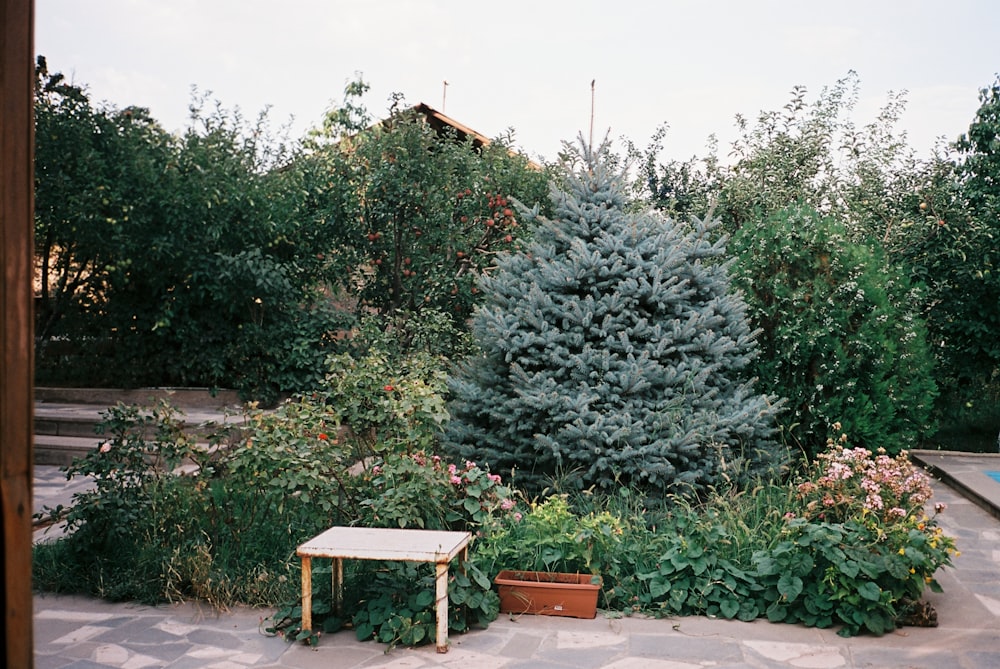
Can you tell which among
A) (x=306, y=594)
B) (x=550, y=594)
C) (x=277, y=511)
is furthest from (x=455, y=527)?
(x=277, y=511)

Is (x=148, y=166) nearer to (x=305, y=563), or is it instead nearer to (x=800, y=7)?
(x=305, y=563)

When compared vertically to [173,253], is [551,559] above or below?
below

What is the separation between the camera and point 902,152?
1116 centimetres

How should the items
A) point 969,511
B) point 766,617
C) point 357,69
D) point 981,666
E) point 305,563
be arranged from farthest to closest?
point 357,69 → point 969,511 → point 766,617 → point 305,563 → point 981,666

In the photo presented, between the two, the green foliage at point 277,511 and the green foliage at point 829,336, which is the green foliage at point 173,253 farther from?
the green foliage at point 829,336

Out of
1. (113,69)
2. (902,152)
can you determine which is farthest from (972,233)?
(113,69)

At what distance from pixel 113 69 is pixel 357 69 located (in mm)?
4048

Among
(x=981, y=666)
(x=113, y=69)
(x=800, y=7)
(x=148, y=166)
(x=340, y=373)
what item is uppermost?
(x=800, y=7)

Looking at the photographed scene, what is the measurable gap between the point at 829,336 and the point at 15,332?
23.1ft

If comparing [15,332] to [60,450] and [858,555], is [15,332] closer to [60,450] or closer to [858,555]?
[858,555]

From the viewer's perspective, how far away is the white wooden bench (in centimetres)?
426

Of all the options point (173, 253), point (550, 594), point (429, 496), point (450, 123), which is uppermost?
point (450, 123)

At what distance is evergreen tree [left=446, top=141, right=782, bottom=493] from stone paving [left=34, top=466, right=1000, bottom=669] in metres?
1.41

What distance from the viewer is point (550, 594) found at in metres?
4.84
